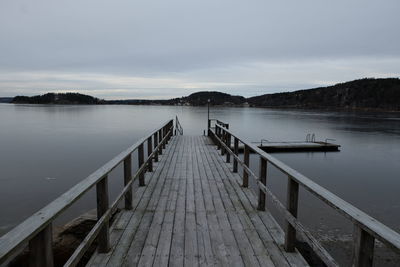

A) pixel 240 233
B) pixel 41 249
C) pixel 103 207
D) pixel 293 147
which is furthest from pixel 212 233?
pixel 293 147

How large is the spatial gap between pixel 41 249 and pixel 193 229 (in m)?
1.97

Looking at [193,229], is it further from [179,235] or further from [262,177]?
[262,177]

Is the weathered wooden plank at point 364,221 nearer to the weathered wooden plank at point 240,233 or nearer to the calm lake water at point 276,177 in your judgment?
the weathered wooden plank at point 240,233

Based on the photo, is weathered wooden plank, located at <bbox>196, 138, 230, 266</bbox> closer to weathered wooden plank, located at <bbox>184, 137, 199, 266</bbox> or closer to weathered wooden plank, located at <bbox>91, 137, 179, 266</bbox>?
weathered wooden plank, located at <bbox>184, 137, 199, 266</bbox>

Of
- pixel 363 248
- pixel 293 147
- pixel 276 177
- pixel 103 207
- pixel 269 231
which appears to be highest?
pixel 363 248

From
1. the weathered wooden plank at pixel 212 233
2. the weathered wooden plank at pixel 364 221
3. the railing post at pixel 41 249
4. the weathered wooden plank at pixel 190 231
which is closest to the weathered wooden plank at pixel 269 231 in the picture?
the weathered wooden plank at pixel 212 233

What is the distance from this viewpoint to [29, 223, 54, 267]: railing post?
4.96 ft

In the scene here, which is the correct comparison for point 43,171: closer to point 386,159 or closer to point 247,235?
point 247,235

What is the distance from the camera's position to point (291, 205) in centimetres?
268

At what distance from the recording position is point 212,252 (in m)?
2.77

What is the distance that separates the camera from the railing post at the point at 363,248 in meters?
1.61

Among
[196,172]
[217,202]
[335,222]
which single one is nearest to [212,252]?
[217,202]

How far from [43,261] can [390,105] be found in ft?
493

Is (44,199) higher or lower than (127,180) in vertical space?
lower
